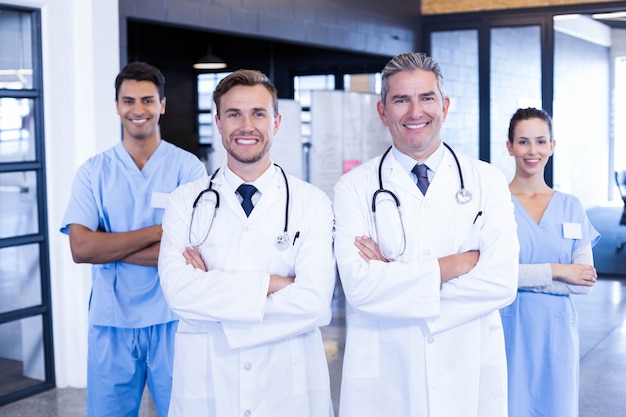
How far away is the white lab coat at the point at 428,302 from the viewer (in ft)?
6.92

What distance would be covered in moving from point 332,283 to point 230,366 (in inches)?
14.1

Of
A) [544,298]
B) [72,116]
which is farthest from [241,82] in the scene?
[72,116]

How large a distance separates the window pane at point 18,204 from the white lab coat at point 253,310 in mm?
2097

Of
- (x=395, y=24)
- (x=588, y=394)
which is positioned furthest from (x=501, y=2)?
(x=588, y=394)

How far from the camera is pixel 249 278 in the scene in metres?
2.12

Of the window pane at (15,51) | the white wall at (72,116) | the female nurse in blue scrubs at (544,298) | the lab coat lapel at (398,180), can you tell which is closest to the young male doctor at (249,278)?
the lab coat lapel at (398,180)

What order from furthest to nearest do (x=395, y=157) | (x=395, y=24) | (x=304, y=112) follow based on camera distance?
(x=304, y=112), (x=395, y=24), (x=395, y=157)

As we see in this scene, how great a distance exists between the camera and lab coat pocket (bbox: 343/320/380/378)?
7.12ft

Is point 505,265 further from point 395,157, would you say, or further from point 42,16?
point 42,16

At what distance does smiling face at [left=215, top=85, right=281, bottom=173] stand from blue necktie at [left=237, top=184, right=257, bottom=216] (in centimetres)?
6

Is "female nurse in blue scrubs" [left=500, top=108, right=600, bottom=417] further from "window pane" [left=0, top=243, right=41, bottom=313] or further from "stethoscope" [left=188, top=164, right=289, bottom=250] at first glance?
"window pane" [left=0, top=243, right=41, bottom=313]

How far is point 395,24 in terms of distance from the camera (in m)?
7.41

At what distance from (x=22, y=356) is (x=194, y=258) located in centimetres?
243

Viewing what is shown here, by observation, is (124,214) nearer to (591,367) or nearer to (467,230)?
(467,230)
